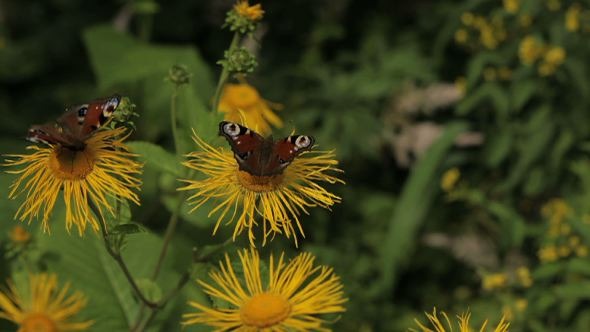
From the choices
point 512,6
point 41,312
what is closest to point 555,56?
point 512,6

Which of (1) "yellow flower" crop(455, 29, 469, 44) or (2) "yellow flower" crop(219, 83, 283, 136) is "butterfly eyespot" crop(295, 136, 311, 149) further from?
(1) "yellow flower" crop(455, 29, 469, 44)

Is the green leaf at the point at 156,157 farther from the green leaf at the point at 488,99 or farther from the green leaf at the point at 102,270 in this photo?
the green leaf at the point at 488,99

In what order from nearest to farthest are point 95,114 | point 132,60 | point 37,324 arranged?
1. point 37,324
2. point 95,114
3. point 132,60

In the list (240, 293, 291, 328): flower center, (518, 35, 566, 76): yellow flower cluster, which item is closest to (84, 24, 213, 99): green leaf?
(518, 35, 566, 76): yellow flower cluster

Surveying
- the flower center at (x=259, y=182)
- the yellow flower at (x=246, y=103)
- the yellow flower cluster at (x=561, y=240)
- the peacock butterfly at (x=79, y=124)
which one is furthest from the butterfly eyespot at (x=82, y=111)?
the yellow flower cluster at (x=561, y=240)

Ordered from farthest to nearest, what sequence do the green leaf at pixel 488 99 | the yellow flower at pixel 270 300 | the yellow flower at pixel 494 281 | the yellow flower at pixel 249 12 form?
the green leaf at pixel 488 99
the yellow flower at pixel 494 281
the yellow flower at pixel 249 12
the yellow flower at pixel 270 300

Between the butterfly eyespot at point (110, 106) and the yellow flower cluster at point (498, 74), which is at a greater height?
the yellow flower cluster at point (498, 74)

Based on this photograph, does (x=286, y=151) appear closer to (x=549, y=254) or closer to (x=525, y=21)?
(x=549, y=254)
